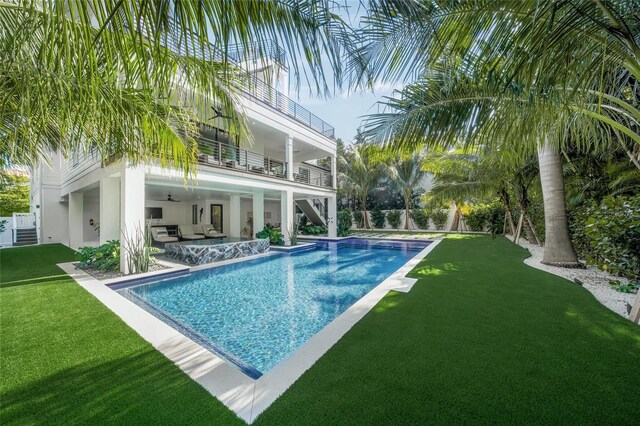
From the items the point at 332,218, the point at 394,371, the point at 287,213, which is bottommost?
the point at 394,371

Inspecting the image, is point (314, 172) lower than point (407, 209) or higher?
higher

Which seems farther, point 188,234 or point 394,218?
point 394,218

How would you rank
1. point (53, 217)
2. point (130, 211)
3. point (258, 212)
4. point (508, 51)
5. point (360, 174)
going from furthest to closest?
point (360, 174) < point (53, 217) < point (258, 212) < point (130, 211) < point (508, 51)

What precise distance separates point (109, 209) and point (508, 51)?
40.5 ft

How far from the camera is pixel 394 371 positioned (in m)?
3.02

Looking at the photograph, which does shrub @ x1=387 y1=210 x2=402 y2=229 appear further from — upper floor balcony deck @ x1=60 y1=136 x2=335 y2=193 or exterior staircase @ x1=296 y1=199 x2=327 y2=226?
upper floor balcony deck @ x1=60 y1=136 x2=335 y2=193

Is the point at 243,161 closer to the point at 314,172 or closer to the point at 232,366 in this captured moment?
the point at 314,172

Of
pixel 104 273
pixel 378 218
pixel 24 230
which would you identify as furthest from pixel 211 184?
pixel 378 218

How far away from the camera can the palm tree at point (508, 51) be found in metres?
2.20

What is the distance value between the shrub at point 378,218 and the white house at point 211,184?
835 centimetres

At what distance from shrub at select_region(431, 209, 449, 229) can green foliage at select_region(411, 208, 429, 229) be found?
700mm

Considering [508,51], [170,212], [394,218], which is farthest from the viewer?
[394,218]

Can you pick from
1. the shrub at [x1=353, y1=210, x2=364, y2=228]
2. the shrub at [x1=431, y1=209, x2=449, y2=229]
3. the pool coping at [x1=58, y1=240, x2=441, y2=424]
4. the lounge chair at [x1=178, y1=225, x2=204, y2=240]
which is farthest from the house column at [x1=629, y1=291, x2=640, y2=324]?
the shrub at [x1=353, y1=210, x2=364, y2=228]

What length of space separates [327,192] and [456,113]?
14.7 m
